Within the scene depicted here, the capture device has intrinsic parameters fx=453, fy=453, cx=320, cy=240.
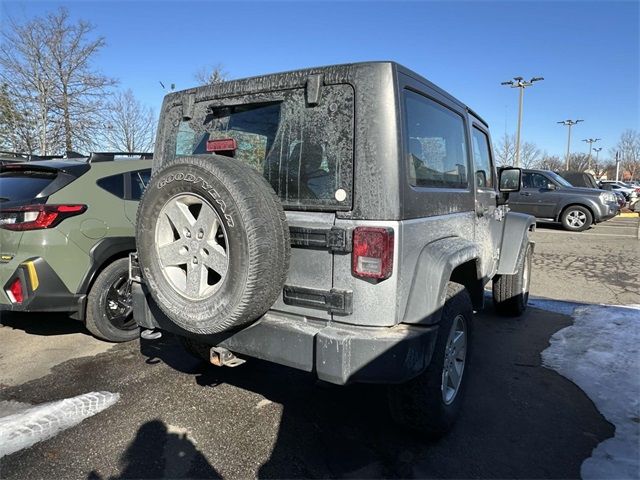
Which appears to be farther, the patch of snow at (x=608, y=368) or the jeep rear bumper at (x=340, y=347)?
the patch of snow at (x=608, y=368)

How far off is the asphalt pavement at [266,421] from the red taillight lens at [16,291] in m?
0.57

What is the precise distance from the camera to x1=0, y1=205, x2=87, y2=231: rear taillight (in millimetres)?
3705

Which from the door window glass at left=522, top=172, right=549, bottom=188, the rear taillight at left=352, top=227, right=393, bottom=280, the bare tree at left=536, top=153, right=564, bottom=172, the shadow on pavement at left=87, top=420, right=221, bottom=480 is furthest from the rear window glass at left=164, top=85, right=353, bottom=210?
the bare tree at left=536, top=153, right=564, bottom=172

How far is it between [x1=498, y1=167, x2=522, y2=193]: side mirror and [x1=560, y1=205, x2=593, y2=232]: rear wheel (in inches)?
418

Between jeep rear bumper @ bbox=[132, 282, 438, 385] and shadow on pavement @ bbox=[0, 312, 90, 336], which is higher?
jeep rear bumper @ bbox=[132, 282, 438, 385]

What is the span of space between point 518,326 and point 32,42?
2050 centimetres

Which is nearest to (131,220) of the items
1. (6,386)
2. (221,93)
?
(6,386)

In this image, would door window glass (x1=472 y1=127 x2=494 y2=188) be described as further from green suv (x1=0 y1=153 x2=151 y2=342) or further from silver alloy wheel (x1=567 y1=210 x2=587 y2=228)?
silver alloy wheel (x1=567 y1=210 x2=587 y2=228)

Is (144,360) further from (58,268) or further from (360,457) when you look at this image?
(360,457)

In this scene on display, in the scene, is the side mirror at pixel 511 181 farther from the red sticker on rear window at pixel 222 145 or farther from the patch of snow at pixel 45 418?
the patch of snow at pixel 45 418

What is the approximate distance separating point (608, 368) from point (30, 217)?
16.2 feet

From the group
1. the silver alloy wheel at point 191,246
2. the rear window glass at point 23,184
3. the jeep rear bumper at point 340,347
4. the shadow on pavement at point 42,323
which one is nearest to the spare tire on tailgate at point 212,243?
the silver alloy wheel at point 191,246

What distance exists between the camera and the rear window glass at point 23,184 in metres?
3.87

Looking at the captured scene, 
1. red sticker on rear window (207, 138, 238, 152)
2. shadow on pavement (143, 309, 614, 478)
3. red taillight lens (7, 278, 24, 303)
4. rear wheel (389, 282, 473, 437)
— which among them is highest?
red sticker on rear window (207, 138, 238, 152)
